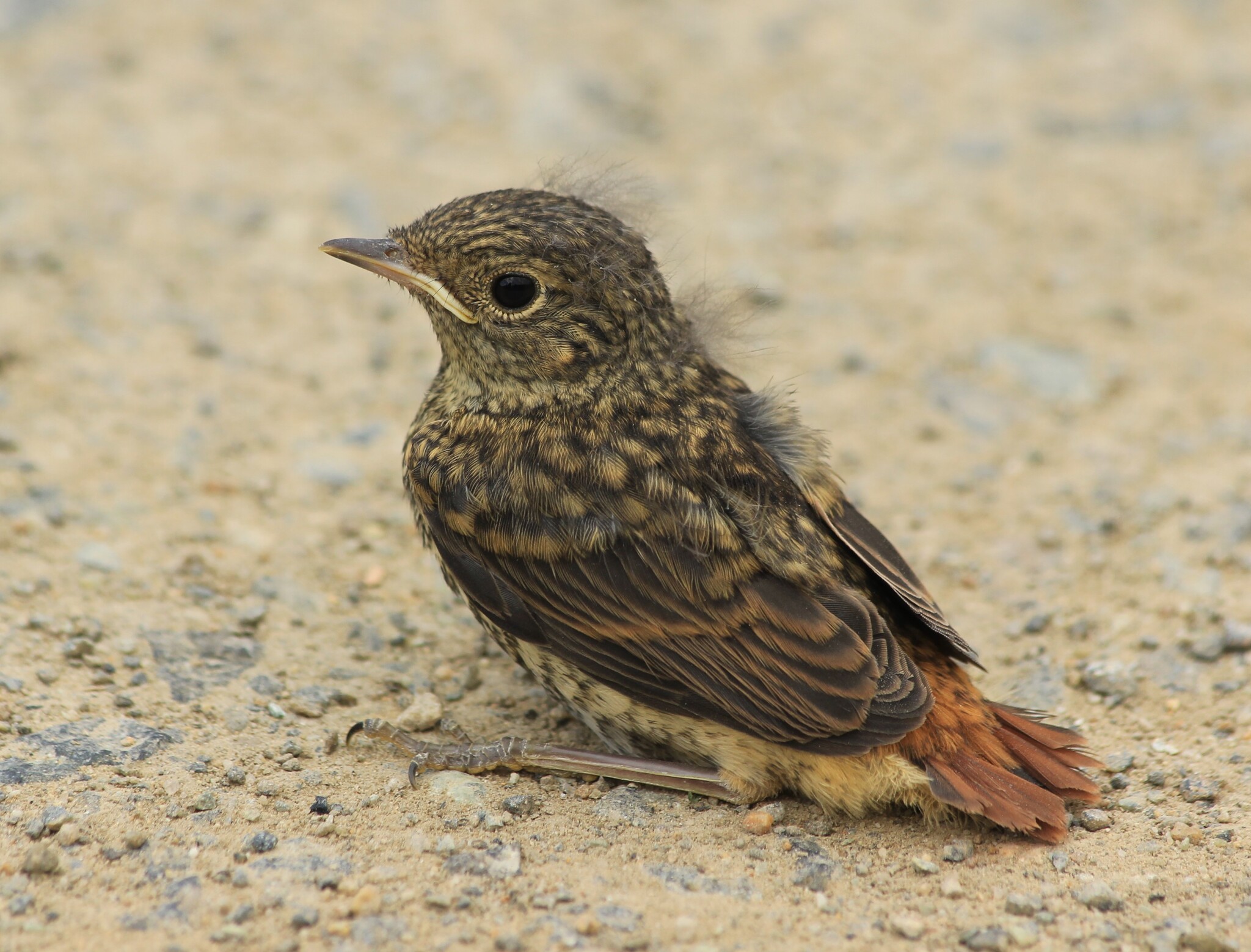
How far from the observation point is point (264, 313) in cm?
648

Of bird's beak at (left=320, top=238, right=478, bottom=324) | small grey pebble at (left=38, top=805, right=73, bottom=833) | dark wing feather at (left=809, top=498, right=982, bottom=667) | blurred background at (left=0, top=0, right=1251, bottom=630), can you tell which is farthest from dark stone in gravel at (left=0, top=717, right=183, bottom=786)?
dark wing feather at (left=809, top=498, right=982, bottom=667)

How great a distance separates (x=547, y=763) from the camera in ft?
13.1

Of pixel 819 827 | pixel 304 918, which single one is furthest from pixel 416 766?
pixel 819 827

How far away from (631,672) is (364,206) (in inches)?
160

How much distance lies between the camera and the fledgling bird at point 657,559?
3.71 meters

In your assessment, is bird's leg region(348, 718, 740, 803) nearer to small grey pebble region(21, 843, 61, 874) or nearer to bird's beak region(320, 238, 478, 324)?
small grey pebble region(21, 843, 61, 874)

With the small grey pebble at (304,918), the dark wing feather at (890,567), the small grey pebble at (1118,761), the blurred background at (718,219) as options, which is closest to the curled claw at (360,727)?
the small grey pebble at (304,918)

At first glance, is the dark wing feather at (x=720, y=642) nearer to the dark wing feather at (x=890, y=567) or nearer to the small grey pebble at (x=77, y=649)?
the dark wing feather at (x=890, y=567)

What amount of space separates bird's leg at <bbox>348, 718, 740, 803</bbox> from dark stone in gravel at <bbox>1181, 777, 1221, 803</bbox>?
133cm

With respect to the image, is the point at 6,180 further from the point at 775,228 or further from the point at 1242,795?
the point at 1242,795

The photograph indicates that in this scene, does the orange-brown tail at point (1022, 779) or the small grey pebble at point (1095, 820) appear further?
the small grey pebble at point (1095, 820)

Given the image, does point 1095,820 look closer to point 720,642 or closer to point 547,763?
point 720,642

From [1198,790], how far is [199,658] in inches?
125

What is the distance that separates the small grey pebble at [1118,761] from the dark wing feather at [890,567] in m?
0.52
